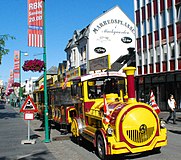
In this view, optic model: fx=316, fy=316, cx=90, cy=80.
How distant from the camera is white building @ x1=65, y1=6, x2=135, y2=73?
Result: 1609 inches

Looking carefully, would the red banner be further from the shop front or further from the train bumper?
the train bumper

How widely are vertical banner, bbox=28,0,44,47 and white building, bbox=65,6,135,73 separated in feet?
86.9

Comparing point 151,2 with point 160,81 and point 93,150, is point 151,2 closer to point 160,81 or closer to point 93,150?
point 160,81

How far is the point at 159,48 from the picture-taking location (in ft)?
98.5

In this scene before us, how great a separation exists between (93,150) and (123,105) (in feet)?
8.80

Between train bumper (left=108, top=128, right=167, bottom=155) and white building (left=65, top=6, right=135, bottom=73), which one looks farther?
white building (left=65, top=6, right=135, bottom=73)

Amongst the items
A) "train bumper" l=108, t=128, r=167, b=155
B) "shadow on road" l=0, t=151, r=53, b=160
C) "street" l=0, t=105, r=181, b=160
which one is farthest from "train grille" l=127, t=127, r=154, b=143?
"shadow on road" l=0, t=151, r=53, b=160

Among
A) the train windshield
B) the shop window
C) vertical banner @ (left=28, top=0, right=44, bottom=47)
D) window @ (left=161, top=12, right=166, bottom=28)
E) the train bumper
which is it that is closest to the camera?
the train bumper

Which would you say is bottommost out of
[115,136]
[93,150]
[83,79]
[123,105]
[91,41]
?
[93,150]

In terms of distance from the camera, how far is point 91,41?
1610 inches

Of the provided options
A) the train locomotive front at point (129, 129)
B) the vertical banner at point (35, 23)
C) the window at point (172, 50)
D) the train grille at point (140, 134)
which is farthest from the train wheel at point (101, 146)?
the window at point (172, 50)

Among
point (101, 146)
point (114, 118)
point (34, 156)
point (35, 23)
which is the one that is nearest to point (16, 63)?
point (35, 23)

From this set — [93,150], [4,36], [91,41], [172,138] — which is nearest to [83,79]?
[93,150]

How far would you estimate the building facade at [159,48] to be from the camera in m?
27.7
